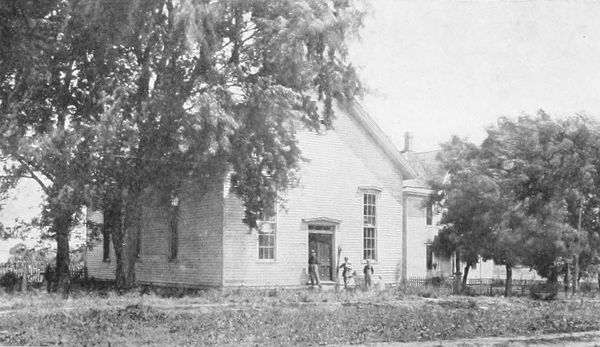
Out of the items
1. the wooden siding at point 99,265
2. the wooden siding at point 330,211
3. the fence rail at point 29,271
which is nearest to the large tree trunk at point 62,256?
the fence rail at point 29,271

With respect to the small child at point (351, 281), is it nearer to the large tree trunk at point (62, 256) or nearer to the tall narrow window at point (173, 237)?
the tall narrow window at point (173, 237)

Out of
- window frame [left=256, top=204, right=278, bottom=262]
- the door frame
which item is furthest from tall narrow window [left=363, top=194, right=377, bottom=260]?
window frame [left=256, top=204, right=278, bottom=262]

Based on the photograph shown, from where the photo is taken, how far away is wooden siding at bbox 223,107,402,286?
2656 cm

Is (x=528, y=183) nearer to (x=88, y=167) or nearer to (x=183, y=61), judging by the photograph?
(x=183, y=61)

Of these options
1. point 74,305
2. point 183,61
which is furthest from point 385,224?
point 74,305

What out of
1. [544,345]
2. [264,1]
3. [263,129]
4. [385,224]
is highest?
[264,1]

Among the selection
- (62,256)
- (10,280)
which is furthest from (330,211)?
(10,280)

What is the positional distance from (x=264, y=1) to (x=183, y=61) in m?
3.20

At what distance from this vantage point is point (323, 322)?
1498 cm

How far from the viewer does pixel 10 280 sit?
30.0 metres

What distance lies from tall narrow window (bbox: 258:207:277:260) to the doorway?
210 cm

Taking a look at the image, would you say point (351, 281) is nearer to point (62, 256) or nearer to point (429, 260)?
point (62, 256)

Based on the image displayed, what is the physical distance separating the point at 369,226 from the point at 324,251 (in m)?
2.48

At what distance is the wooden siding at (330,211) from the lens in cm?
2656
